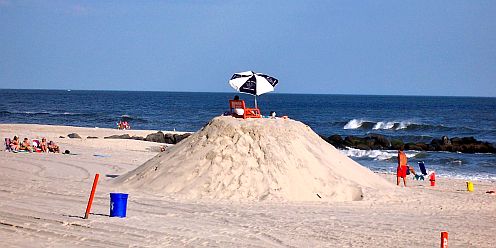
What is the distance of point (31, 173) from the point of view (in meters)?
21.9

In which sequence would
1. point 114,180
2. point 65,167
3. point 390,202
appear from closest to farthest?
1. point 390,202
2. point 114,180
3. point 65,167

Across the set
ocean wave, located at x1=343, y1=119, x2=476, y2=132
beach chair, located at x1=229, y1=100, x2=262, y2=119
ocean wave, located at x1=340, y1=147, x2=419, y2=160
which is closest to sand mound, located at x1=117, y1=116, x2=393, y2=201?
beach chair, located at x1=229, y1=100, x2=262, y2=119

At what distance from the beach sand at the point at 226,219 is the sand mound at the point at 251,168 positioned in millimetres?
604

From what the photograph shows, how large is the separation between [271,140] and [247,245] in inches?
286

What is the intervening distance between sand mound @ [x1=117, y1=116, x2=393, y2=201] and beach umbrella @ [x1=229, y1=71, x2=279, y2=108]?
888 millimetres

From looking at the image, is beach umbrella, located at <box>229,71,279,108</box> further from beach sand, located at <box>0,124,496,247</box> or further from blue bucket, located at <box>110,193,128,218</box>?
blue bucket, located at <box>110,193,128,218</box>

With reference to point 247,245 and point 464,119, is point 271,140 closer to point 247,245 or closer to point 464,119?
point 247,245

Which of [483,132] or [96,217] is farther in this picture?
[483,132]

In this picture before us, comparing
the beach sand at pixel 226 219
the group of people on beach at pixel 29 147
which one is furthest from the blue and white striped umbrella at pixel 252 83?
the group of people on beach at pixel 29 147

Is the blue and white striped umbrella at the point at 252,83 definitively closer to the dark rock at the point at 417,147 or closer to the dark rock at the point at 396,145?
the dark rock at the point at 417,147

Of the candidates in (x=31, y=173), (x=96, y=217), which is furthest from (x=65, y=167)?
(x=96, y=217)

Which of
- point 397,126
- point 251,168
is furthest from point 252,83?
point 397,126

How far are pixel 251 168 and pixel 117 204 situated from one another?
5.03 metres

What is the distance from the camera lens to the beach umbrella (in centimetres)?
1970
